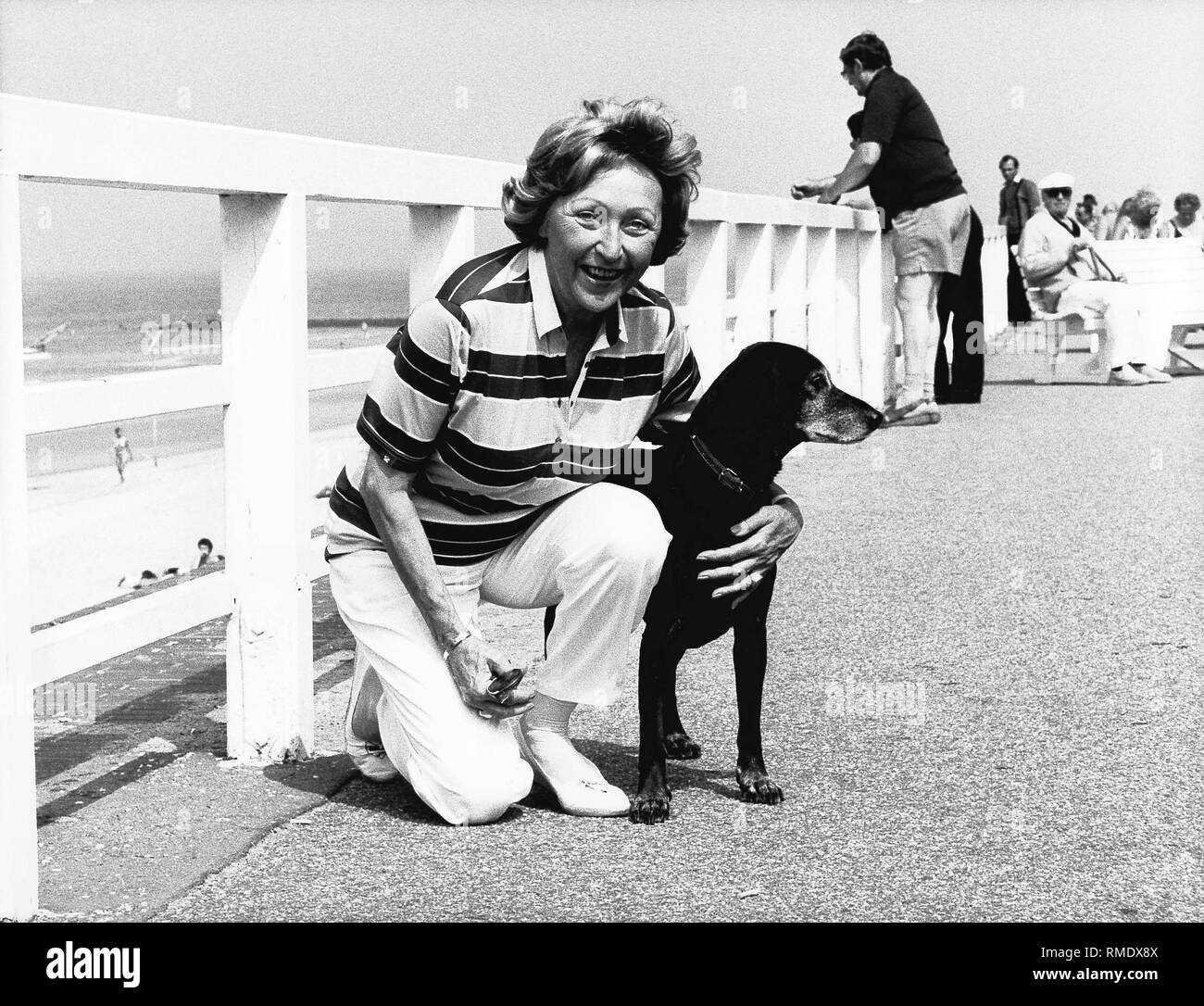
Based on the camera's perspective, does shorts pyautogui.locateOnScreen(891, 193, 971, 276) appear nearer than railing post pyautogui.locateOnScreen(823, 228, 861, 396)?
Yes

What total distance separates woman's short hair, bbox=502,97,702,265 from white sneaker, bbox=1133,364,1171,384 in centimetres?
1108

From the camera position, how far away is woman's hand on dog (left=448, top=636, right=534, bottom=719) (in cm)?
369

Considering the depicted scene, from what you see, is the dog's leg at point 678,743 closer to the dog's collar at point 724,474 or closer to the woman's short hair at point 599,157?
the dog's collar at point 724,474

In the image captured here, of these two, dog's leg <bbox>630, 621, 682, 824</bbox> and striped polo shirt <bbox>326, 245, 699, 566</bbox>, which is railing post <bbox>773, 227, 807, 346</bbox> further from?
dog's leg <bbox>630, 621, 682, 824</bbox>

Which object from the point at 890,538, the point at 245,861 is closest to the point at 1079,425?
the point at 890,538

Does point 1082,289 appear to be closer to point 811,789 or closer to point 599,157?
point 811,789

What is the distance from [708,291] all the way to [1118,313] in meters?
6.35

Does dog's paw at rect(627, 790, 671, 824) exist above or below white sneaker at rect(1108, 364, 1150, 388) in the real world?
below

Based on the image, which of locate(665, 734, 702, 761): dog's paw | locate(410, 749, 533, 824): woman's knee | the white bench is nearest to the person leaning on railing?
locate(410, 749, 533, 824): woman's knee

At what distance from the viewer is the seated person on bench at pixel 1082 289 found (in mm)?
13852

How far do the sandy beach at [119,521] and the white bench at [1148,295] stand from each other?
5.94 meters

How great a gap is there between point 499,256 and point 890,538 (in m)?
3.76

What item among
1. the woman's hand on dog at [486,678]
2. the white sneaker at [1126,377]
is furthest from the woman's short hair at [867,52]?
the woman's hand on dog at [486,678]
